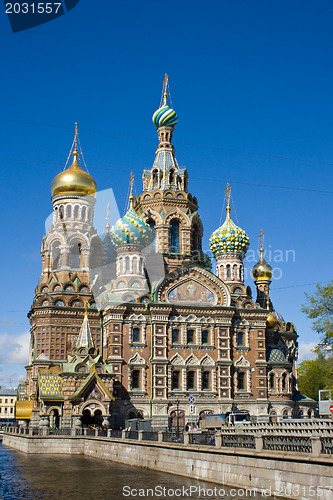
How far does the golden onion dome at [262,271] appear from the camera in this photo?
5116cm

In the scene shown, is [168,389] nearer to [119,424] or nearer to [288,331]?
[119,424]

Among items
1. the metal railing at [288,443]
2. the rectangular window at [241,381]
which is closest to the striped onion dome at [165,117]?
the rectangular window at [241,381]

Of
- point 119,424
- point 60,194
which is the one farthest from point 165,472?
point 60,194

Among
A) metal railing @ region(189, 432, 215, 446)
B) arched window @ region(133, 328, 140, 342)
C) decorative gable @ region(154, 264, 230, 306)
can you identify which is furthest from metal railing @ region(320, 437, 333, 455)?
decorative gable @ region(154, 264, 230, 306)

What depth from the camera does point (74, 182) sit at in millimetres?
47406

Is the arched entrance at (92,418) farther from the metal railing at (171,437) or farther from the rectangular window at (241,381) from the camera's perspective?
the metal railing at (171,437)

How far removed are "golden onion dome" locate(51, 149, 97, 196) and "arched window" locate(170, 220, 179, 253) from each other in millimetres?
7152

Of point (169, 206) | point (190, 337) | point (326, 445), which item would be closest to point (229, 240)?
point (169, 206)

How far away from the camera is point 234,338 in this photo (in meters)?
42.2

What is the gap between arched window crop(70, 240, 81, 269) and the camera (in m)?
46.8

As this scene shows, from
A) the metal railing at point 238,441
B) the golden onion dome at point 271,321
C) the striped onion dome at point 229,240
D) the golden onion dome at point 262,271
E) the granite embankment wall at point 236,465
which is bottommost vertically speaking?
the granite embankment wall at point 236,465

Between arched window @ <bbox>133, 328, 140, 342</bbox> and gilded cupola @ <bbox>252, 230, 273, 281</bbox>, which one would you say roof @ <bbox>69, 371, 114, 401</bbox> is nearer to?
arched window @ <bbox>133, 328, 140, 342</bbox>

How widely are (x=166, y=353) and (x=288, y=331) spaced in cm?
1532

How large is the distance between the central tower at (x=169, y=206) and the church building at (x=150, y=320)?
3.3 inches
